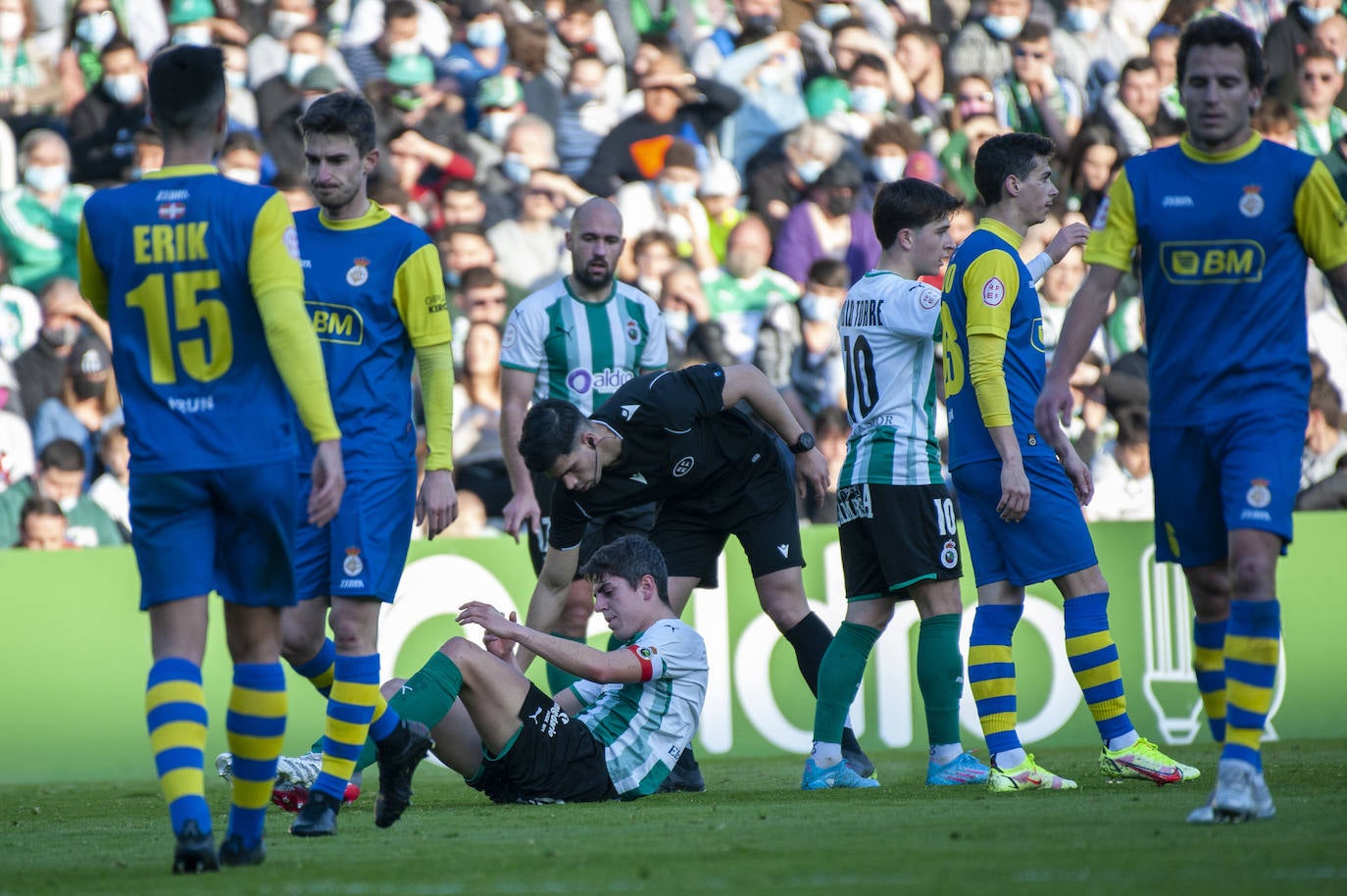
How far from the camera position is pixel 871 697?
8945 mm

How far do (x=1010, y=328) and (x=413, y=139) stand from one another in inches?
250

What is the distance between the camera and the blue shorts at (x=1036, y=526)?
19.5 ft

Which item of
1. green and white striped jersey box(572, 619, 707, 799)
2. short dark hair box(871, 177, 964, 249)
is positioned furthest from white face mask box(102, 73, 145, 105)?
green and white striped jersey box(572, 619, 707, 799)

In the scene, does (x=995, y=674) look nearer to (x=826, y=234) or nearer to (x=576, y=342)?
(x=576, y=342)

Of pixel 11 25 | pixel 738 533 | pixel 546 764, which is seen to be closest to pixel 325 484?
pixel 546 764

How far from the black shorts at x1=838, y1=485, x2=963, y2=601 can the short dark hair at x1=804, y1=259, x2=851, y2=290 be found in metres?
4.91

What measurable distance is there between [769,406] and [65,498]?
498 cm

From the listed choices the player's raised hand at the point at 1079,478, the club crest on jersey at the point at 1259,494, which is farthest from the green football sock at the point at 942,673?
the club crest on jersey at the point at 1259,494

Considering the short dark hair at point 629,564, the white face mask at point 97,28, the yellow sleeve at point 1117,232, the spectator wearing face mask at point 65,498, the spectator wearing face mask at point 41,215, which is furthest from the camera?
the white face mask at point 97,28

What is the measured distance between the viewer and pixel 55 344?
10.3 m

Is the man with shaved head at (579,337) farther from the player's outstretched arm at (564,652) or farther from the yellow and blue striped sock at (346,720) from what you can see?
the yellow and blue striped sock at (346,720)

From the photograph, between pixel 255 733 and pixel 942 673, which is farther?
pixel 942 673

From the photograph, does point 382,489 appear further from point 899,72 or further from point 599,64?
point 899,72

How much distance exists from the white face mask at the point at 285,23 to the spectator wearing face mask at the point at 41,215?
1664mm
